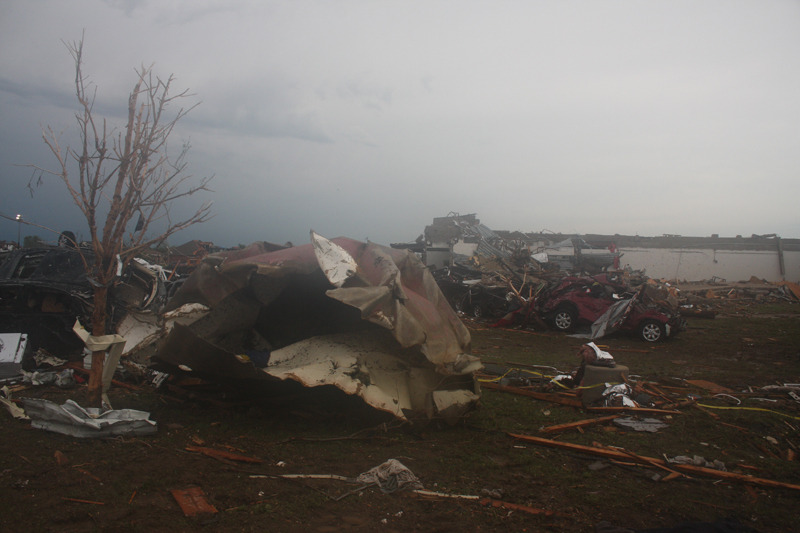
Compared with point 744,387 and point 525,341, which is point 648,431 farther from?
point 525,341

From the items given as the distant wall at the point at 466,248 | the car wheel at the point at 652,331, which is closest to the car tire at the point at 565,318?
the car wheel at the point at 652,331

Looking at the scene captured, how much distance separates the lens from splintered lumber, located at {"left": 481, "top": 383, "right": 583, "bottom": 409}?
6028 millimetres

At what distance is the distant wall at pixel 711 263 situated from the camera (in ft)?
101

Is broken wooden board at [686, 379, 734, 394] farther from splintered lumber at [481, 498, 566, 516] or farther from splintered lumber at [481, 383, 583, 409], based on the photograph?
splintered lumber at [481, 498, 566, 516]

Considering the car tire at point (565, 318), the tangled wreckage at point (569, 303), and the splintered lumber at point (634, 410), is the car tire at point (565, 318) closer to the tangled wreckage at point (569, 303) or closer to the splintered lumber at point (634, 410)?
the tangled wreckage at point (569, 303)

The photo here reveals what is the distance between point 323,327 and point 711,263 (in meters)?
34.3

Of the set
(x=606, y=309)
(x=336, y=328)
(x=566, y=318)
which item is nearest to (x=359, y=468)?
(x=336, y=328)

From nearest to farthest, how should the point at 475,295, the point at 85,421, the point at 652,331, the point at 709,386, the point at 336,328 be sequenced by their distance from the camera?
the point at 85,421, the point at 336,328, the point at 709,386, the point at 652,331, the point at 475,295

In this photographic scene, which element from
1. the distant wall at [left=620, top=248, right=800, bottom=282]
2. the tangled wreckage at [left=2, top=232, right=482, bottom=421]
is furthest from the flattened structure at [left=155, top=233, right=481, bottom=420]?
the distant wall at [left=620, top=248, right=800, bottom=282]

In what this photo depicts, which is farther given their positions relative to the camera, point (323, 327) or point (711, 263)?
point (711, 263)

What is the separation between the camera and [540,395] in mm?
6336

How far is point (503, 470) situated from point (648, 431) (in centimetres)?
218

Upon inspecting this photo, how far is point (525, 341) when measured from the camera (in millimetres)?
11852

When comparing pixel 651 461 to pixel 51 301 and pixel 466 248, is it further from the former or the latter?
pixel 466 248
